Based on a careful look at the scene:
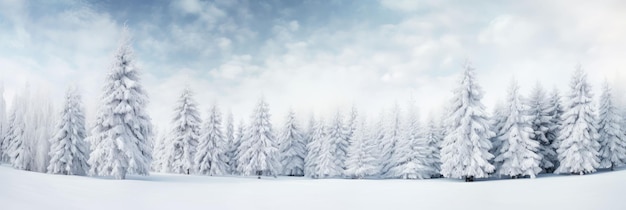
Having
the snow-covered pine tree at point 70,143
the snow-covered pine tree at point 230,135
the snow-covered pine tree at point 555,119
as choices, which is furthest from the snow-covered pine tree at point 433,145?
the snow-covered pine tree at point 70,143

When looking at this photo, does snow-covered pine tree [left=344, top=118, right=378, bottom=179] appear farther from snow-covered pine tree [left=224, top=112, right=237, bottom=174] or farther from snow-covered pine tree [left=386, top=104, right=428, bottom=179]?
snow-covered pine tree [left=224, top=112, right=237, bottom=174]

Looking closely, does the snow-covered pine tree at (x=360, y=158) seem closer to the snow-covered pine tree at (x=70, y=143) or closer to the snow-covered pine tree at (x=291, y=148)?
the snow-covered pine tree at (x=291, y=148)

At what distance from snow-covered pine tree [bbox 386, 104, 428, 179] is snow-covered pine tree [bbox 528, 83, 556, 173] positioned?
41.1 feet

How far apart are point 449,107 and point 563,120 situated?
48.4 ft

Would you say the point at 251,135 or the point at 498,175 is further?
the point at 251,135

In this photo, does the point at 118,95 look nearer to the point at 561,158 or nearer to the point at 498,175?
the point at 498,175

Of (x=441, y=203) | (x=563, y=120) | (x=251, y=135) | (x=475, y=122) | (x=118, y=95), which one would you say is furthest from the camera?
(x=251, y=135)

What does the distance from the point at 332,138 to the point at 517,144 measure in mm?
24928

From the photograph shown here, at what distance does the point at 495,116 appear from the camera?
43188 mm

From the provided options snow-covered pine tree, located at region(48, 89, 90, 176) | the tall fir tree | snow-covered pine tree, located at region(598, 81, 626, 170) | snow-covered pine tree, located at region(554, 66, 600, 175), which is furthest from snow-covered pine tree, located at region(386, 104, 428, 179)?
snow-covered pine tree, located at region(48, 89, 90, 176)

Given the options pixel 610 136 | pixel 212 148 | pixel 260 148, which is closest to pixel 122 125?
pixel 212 148

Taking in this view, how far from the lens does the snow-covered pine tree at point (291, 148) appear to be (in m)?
57.0

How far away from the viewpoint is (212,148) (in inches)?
1828

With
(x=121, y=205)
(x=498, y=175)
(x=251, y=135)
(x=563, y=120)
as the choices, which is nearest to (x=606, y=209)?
(x=121, y=205)
